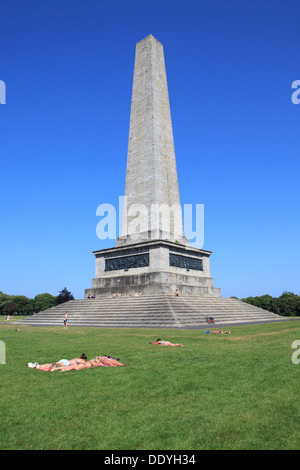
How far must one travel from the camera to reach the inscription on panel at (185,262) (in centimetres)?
2945

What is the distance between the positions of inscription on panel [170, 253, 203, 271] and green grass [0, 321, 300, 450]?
21166 mm

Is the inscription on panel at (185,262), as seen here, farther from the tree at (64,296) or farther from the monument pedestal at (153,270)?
the tree at (64,296)

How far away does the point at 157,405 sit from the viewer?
484cm

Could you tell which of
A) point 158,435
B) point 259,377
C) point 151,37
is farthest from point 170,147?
point 158,435

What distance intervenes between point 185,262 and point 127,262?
18.7ft

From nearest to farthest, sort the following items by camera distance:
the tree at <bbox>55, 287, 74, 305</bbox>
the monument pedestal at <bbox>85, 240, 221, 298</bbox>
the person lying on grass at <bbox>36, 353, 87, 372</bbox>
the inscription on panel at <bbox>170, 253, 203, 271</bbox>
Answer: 1. the person lying on grass at <bbox>36, 353, 87, 372</bbox>
2. the monument pedestal at <bbox>85, 240, 221, 298</bbox>
3. the inscription on panel at <bbox>170, 253, 203, 271</bbox>
4. the tree at <bbox>55, 287, 74, 305</bbox>

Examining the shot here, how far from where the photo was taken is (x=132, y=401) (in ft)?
16.6

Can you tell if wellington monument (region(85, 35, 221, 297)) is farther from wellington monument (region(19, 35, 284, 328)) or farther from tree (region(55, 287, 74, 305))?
tree (region(55, 287, 74, 305))

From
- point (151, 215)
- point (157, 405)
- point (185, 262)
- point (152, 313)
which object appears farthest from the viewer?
point (185, 262)

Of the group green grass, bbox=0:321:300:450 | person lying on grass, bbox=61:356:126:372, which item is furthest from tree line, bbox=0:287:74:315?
green grass, bbox=0:321:300:450

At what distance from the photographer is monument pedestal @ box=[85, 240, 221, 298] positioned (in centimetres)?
2750

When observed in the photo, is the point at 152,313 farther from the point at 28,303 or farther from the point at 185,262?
the point at 28,303

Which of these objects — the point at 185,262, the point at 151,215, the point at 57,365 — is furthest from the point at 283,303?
the point at 57,365

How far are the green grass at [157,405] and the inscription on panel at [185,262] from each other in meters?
21.2
